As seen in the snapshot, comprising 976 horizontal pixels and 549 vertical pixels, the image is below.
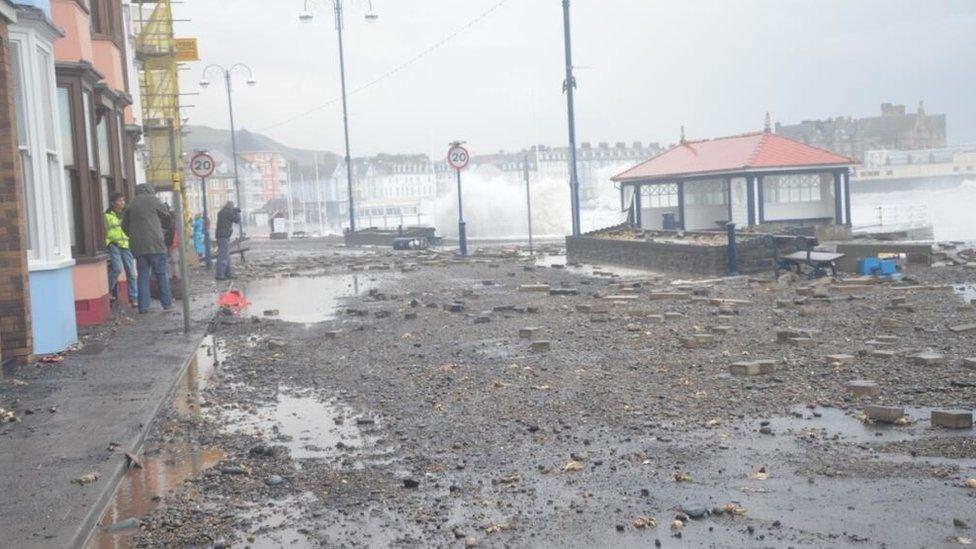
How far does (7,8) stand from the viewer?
11445 millimetres

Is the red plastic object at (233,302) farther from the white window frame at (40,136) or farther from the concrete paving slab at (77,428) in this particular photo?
the white window frame at (40,136)

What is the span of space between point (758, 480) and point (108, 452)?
13.8ft

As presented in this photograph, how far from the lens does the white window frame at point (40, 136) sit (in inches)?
491

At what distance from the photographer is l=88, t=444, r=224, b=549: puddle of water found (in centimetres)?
586

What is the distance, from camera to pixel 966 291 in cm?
1783

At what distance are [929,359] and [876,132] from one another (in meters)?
168

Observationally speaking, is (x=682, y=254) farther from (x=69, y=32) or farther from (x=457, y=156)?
(x=69, y=32)

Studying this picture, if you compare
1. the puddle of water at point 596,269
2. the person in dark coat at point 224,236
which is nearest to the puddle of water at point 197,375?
the person in dark coat at point 224,236

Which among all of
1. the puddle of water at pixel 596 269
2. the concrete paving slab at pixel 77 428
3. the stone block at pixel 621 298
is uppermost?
the concrete paving slab at pixel 77 428

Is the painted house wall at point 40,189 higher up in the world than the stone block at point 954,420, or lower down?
higher up

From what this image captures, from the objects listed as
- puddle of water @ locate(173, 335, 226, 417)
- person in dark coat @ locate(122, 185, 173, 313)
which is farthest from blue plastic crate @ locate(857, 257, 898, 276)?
person in dark coat @ locate(122, 185, 173, 313)

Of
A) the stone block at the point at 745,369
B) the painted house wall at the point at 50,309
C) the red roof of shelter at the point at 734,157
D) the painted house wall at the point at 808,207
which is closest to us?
the stone block at the point at 745,369

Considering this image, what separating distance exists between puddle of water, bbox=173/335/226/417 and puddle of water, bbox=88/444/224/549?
1547mm

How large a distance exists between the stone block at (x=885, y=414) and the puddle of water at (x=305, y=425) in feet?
11.7
